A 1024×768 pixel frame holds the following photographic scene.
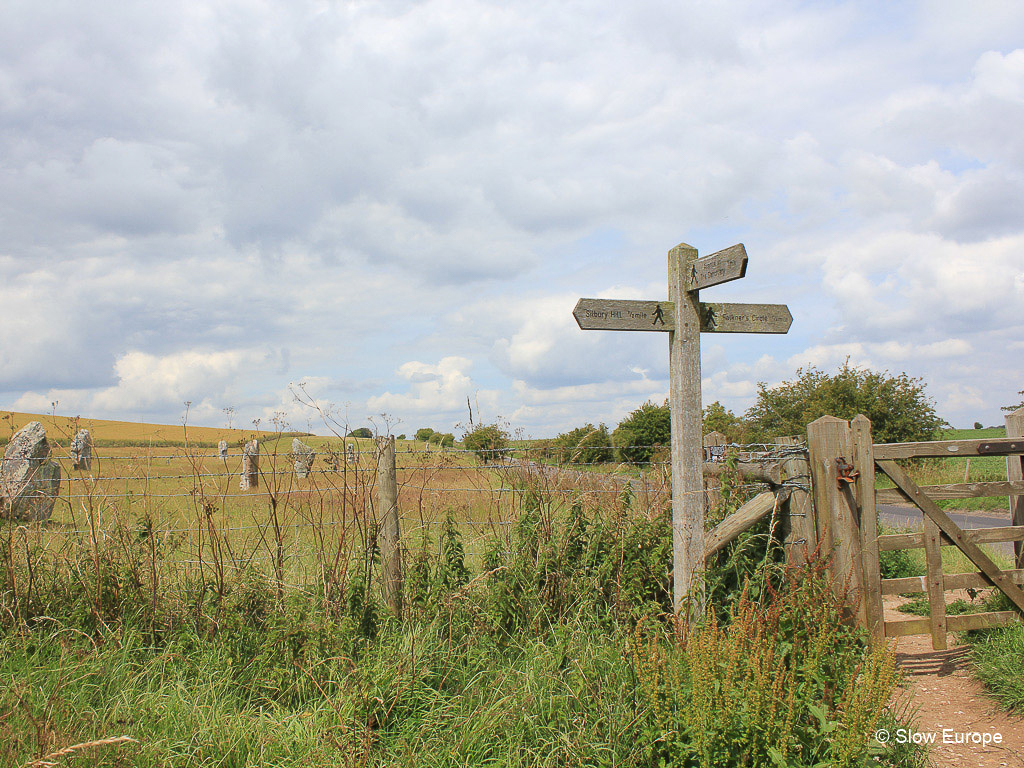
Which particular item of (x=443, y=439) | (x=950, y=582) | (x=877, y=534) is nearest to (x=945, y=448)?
(x=877, y=534)

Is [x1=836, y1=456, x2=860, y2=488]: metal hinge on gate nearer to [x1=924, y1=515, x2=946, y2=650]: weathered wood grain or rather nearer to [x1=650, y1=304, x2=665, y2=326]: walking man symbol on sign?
[x1=924, y1=515, x2=946, y2=650]: weathered wood grain

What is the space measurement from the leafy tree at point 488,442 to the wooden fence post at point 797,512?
2.30m

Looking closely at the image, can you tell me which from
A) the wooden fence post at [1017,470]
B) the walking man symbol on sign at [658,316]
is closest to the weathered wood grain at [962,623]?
the wooden fence post at [1017,470]

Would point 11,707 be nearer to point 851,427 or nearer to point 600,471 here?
point 600,471

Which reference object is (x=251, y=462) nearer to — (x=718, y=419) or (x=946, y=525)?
(x=946, y=525)

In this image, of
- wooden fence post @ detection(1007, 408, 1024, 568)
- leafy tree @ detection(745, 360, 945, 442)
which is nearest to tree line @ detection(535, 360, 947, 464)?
leafy tree @ detection(745, 360, 945, 442)

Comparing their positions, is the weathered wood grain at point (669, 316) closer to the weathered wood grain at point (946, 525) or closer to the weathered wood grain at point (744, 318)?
the weathered wood grain at point (744, 318)

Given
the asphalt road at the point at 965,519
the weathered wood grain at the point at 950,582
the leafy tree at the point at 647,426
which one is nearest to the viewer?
the weathered wood grain at the point at 950,582

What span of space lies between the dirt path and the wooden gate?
23cm

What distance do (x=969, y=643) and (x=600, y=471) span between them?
Result: 3272 millimetres

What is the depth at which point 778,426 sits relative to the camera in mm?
23406

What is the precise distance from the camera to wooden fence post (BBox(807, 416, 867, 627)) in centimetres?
467

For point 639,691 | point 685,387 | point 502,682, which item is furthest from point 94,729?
point 685,387

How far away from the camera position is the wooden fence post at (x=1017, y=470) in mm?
5703
